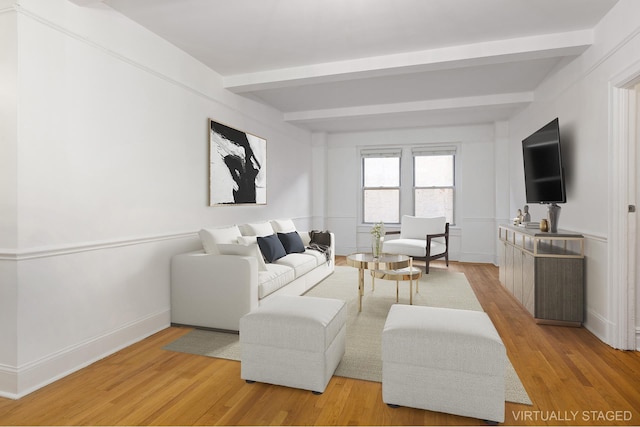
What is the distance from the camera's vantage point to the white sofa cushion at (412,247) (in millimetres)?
5910

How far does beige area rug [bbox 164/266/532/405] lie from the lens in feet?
8.41

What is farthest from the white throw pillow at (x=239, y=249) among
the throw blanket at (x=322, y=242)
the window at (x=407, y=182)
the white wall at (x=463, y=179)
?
the window at (x=407, y=182)

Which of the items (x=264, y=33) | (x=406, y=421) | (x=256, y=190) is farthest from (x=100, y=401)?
(x=256, y=190)

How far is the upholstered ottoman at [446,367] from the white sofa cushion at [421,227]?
445 cm

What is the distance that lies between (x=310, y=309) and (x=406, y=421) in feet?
2.73

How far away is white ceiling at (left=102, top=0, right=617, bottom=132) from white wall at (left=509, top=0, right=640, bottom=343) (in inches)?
7.6

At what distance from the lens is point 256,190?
536 cm

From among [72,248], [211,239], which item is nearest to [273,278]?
[211,239]

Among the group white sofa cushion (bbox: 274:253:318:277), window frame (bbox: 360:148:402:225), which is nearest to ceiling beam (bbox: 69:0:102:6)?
white sofa cushion (bbox: 274:253:318:277)

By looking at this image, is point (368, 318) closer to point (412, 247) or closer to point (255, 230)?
point (255, 230)

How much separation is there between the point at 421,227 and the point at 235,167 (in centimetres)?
349

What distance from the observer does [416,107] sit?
578 centimetres

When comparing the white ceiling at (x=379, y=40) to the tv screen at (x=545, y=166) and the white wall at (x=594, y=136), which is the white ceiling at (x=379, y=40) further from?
the tv screen at (x=545, y=166)

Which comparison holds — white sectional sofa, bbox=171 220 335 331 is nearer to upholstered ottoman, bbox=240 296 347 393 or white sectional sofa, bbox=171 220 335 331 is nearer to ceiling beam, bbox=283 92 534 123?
upholstered ottoman, bbox=240 296 347 393
